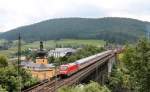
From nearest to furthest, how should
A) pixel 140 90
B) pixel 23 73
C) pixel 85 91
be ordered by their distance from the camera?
1. pixel 85 91
2. pixel 140 90
3. pixel 23 73

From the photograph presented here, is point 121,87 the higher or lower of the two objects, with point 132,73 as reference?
lower

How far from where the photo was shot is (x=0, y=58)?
112m

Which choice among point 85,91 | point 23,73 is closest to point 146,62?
point 85,91

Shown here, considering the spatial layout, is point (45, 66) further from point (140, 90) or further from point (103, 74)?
point (140, 90)

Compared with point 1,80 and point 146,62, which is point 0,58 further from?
point 146,62

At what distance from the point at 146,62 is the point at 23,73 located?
26.0 m

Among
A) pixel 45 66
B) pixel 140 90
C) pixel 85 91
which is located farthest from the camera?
pixel 45 66

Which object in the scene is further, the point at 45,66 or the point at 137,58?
the point at 45,66

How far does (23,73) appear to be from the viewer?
78500 mm

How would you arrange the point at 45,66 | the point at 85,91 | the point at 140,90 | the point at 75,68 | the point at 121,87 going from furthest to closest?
the point at 121,87 < the point at 45,66 < the point at 75,68 < the point at 140,90 < the point at 85,91

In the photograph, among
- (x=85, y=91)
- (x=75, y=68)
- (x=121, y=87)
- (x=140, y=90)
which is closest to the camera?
(x=85, y=91)

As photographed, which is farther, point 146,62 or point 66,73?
point 66,73

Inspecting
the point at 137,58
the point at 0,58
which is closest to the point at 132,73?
the point at 137,58

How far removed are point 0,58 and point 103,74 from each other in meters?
29.3
